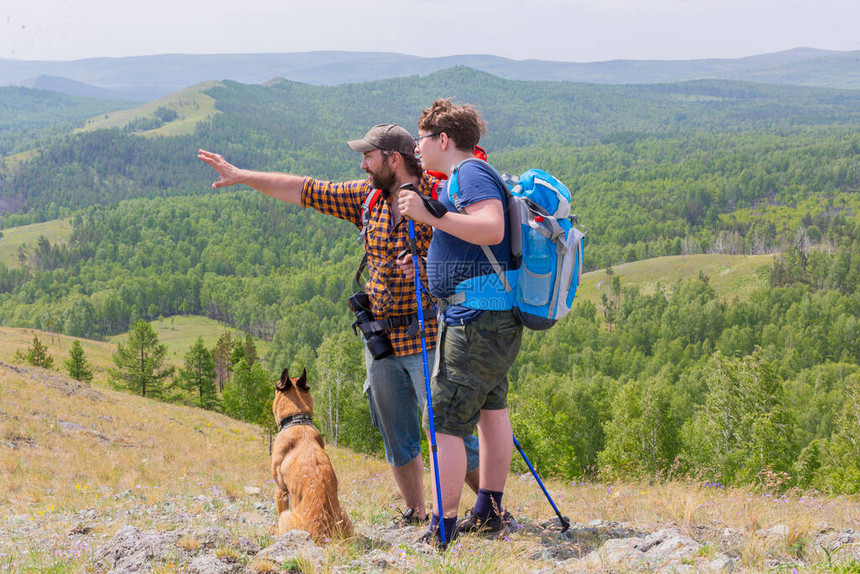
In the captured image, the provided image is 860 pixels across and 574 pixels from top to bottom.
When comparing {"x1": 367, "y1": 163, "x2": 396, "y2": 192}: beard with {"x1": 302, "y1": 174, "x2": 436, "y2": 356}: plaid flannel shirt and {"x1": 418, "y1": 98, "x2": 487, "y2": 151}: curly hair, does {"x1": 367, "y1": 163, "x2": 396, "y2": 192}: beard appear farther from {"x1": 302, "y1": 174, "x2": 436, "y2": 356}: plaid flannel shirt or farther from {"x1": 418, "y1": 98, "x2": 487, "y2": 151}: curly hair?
{"x1": 418, "y1": 98, "x2": 487, "y2": 151}: curly hair

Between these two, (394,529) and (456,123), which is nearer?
(456,123)

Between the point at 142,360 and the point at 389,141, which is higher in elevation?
the point at 389,141

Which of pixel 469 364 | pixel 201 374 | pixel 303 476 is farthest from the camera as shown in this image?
pixel 201 374

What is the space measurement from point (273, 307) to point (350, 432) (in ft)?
347

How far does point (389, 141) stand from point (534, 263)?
1.59 meters

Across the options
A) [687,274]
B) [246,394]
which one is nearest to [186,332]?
[246,394]

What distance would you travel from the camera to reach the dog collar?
18.8 ft

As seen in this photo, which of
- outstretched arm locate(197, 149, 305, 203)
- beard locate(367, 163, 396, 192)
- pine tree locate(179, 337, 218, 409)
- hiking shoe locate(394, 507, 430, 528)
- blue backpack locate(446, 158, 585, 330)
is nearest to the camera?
blue backpack locate(446, 158, 585, 330)

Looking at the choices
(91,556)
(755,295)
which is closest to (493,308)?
(91,556)

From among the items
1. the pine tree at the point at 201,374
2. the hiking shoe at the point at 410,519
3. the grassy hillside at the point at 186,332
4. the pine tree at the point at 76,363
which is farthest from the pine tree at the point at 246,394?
the grassy hillside at the point at 186,332

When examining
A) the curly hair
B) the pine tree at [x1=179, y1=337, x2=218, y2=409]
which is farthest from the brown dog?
the pine tree at [x1=179, y1=337, x2=218, y2=409]

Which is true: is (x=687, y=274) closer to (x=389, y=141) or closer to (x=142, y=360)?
(x=142, y=360)

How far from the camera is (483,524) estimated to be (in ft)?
16.2

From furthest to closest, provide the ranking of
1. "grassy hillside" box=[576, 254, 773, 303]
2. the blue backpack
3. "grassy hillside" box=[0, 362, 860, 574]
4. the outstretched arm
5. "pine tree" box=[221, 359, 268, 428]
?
1. "grassy hillside" box=[576, 254, 773, 303]
2. "pine tree" box=[221, 359, 268, 428]
3. the outstretched arm
4. the blue backpack
5. "grassy hillside" box=[0, 362, 860, 574]
